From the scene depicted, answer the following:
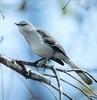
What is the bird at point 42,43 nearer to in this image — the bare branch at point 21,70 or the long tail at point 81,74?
the long tail at point 81,74

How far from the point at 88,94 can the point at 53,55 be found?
0.95m

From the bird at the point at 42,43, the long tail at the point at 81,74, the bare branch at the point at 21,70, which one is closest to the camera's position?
the bare branch at the point at 21,70

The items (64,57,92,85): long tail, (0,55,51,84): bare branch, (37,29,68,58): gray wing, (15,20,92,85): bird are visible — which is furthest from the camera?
(37,29,68,58): gray wing

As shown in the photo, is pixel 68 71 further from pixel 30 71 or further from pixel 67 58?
pixel 67 58

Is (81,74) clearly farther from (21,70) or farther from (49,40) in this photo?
(49,40)

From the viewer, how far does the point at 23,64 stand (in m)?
1.52

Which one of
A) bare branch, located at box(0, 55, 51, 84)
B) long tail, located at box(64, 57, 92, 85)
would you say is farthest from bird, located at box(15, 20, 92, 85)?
bare branch, located at box(0, 55, 51, 84)

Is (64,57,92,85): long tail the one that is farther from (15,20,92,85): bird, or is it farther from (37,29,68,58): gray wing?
(37,29,68,58): gray wing

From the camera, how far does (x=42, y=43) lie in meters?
2.42

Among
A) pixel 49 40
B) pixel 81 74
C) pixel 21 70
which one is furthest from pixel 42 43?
pixel 21 70

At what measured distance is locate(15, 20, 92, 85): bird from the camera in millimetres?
2252

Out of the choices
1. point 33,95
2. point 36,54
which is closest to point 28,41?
point 36,54

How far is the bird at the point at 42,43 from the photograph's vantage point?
2252mm

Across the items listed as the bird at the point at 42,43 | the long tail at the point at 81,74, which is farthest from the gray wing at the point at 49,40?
the long tail at the point at 81,74
